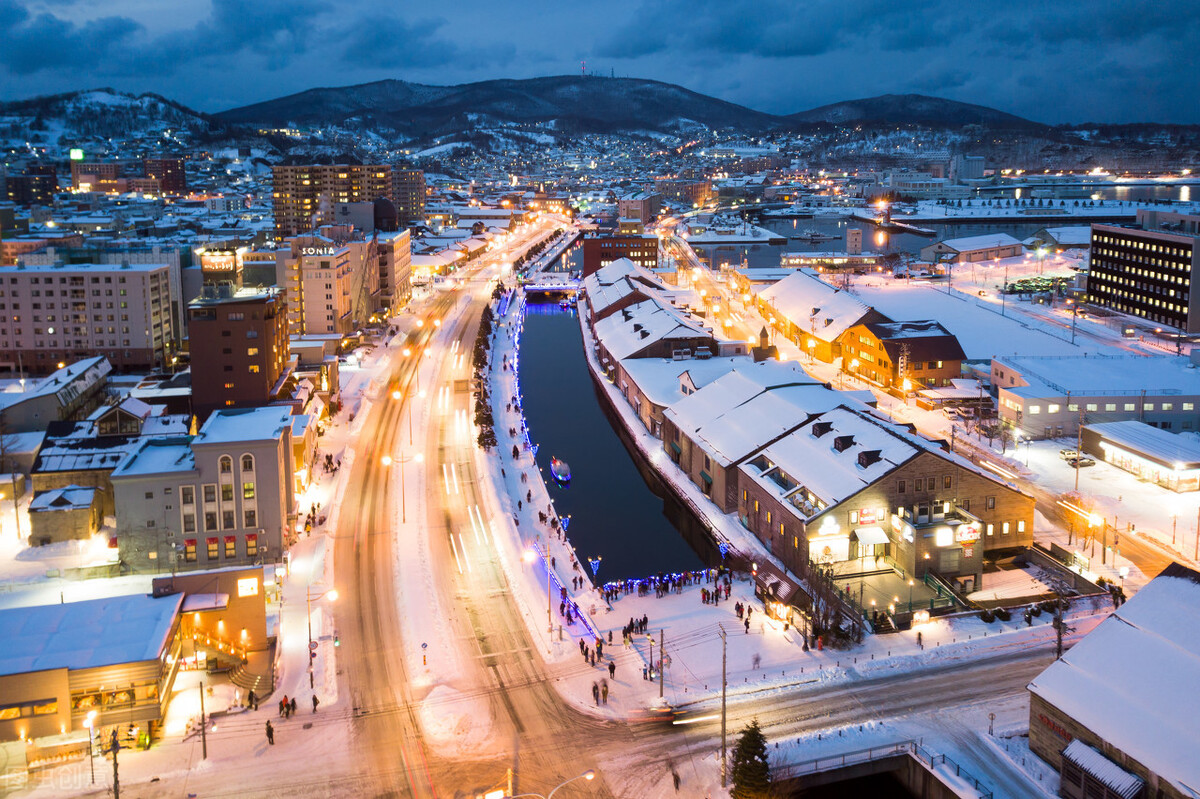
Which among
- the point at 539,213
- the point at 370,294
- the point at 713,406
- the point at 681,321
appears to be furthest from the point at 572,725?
the point at 539,213

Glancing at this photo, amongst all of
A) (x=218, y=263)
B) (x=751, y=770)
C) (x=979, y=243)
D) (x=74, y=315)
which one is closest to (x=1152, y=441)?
(x=751, y=770)

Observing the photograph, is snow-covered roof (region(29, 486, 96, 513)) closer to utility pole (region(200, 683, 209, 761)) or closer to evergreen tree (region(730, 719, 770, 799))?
utility pole (region(200, 683, 209, 761))

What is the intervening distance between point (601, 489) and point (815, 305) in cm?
2268

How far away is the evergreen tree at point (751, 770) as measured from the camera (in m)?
14.5

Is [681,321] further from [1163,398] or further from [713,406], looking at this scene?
[1163,398]

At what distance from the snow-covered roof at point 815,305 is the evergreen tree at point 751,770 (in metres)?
32.3

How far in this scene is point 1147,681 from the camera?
48.9ft

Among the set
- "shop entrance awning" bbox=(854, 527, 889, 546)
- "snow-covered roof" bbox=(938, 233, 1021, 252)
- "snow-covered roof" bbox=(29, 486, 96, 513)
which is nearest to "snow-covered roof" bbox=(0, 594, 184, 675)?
"snow-covered roof" bbox=(29, 486, 96, 513)

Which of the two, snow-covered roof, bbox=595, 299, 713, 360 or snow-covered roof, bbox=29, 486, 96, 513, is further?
snow-covered roof, bbox=595, 299, 713, 360

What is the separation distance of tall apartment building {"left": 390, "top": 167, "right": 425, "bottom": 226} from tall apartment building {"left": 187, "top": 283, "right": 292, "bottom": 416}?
84.7m

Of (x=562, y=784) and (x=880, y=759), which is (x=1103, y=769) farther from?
(x=562, y=784)

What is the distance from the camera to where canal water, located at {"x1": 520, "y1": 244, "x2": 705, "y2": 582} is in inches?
1078

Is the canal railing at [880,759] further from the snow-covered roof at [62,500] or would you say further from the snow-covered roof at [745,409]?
the snow-covered roof at [62,500]

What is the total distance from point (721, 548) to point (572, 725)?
9.54 m
